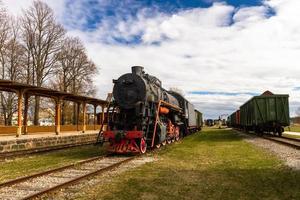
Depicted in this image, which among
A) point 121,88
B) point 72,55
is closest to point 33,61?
point 72,55

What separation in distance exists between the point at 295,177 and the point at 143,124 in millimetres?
7141

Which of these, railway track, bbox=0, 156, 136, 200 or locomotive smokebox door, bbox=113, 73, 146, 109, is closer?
railway track, bbox=0, 156, 136, 200

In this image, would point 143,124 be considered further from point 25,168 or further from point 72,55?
point 72,55

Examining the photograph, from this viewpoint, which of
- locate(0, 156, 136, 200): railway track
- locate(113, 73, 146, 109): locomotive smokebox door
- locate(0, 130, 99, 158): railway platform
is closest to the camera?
locate(0, 156, 136, 200): railway track

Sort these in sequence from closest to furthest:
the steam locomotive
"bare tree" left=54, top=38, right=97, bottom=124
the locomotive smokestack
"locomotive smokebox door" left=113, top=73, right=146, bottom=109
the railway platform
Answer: the steam locomotive < "locomotive smokebox door" left=113, top=73, right=146, bottom=109 < the locomotive smokestack < the railway platform < "bare tree" left=54, top=38, right=97, bottom=124

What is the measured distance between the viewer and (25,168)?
1114cm

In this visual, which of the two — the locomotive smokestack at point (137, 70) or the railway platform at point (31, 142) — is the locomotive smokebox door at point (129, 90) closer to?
the locomotive smokestack at point (137, 70)

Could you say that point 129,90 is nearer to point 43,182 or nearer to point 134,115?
point 134,115

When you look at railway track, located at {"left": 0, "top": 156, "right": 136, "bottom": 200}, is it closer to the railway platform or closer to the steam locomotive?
the steam locomotive

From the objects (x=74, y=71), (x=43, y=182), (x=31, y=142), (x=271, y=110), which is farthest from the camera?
(x=74, y=71)

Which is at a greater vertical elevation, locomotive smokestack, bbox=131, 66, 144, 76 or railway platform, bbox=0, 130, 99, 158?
locomotive smokestack, bbox=131, 66, 144, 76

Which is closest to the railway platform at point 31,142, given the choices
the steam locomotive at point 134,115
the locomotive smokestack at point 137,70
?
the steam locomotive at point 134,115

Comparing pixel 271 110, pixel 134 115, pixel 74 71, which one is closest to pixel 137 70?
pixel 134 115

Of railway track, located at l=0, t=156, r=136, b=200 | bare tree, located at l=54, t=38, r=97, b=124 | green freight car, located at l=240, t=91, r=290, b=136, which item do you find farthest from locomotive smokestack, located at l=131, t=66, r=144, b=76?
bare tree, located at l=54, t=38, r=97, b=124
